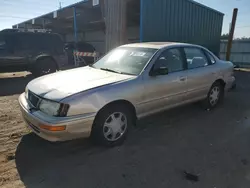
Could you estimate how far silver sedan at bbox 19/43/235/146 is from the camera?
8.95ft

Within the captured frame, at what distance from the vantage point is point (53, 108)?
271cm

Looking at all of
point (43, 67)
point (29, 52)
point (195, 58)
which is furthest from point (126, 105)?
point (29, 52)

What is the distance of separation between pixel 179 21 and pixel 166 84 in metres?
7.85

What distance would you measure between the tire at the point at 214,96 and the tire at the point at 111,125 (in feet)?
7.88

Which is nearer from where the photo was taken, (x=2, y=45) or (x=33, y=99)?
(x=33, y=99)

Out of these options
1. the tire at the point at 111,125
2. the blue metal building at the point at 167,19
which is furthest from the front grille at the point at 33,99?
the blue metal building at the point at 167,19

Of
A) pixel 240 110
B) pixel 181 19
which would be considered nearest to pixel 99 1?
pixel 181 19

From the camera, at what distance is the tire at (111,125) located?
118 inches

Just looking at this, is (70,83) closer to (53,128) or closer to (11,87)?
(53,128)

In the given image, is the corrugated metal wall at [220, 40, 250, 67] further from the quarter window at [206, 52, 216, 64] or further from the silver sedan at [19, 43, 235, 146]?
the silver sedan at [19, 43, 235, 146]

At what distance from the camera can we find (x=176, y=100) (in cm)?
403

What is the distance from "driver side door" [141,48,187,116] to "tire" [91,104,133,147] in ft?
1.24

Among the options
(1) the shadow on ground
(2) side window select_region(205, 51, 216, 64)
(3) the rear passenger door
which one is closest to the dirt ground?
(3) the rear passenger door

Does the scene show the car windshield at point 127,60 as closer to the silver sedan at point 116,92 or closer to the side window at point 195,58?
the silver sedan at point 116,92
